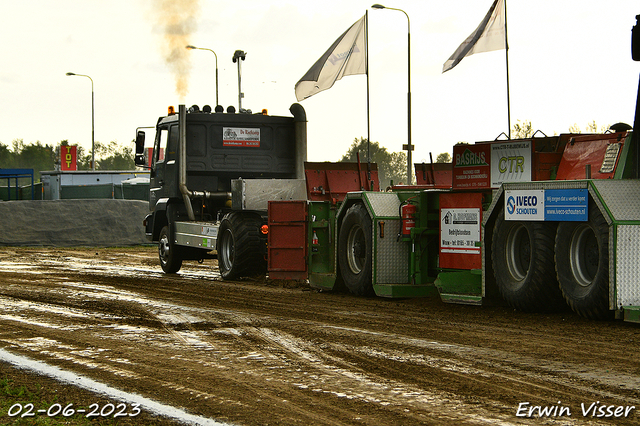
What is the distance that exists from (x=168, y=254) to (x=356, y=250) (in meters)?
6.89

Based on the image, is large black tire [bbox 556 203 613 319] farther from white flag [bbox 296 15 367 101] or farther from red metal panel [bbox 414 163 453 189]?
white flag [bbox 296 15 367 101]

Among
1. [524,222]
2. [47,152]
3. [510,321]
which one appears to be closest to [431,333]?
[510,321]

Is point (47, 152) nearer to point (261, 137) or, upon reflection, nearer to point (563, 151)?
point (261, 137)

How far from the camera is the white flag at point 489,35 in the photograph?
79.4 ft

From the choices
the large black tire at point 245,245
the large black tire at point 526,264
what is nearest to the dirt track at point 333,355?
the large black tire at point 526,264

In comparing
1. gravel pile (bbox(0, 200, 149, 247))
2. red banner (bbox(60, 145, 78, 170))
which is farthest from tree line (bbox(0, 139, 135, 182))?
gravel pile (bbox(0, 200, 149, 247))

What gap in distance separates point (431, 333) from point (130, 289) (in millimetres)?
7057

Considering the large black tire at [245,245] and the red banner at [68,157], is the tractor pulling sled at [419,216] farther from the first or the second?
the red banner at [68,157]

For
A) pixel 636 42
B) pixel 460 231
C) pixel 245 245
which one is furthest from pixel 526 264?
pixel 245 245

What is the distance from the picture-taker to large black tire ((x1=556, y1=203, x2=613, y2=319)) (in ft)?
30.1

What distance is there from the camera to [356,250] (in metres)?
13.3

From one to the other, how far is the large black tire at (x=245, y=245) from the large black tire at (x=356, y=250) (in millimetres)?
2947

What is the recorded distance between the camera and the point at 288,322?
392 inches

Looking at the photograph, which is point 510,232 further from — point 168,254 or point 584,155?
point 168,254
